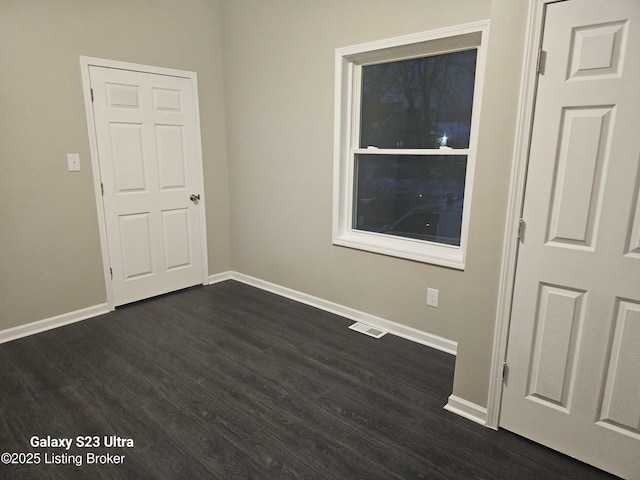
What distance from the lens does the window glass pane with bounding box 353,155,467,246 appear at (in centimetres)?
287

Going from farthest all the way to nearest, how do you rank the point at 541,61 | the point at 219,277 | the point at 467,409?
1. the point at 219,277
2. the point at 467,409
3. the point at 541,61

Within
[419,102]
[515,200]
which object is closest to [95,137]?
[419,102]

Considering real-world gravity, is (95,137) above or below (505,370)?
above

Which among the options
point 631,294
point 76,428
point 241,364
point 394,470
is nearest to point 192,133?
point 241,364

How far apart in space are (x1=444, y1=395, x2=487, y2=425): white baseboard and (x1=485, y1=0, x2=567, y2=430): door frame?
32 millimetres

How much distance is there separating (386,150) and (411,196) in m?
0.41

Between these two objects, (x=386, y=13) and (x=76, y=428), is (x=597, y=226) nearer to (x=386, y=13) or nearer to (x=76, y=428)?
(x=386, y=13)

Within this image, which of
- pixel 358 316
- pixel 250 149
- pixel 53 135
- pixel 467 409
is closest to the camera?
pixel 467 409

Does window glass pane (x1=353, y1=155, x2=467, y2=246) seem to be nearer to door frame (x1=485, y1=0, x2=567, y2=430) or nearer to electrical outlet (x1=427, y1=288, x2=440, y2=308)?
electrical outlet (x1=427, y1=288, x2=440, y2=308)

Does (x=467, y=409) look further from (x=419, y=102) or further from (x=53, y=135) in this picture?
(x=53, y=135)

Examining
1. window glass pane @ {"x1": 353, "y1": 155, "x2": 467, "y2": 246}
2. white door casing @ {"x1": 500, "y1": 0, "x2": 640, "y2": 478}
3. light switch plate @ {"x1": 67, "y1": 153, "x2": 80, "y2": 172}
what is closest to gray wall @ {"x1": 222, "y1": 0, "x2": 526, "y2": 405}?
white door casing @ {"x1": 500, "y1": 0, "x2": 640, "y2": 478}

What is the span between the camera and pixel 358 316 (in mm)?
3365

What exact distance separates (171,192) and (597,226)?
11.1 ft

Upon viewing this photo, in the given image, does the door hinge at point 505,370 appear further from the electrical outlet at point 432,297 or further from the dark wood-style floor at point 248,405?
the electrical outlet at point 432,297
